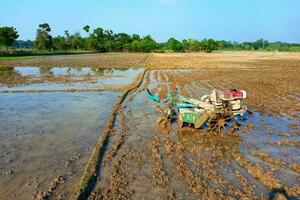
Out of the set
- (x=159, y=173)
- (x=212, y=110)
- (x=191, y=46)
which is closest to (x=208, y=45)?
(x=191, y=46)

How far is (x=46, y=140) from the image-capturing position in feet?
31.5

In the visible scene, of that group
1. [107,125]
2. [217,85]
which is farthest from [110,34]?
[107,125]

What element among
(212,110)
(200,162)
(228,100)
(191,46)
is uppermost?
(191,46)

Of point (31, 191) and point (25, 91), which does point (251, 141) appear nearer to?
point (31, 191)

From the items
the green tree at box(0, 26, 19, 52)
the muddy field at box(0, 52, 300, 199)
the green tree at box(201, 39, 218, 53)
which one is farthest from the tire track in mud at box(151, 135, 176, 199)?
the green tree at box(201, 39, 218, 53)

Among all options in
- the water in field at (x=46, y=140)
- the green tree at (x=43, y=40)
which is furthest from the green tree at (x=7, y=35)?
the water in field at (x=46, y=140)

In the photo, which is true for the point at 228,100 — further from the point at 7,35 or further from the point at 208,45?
the point at 208,45

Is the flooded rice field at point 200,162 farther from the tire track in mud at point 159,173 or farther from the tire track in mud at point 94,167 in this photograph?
the tire track in mud at point 94,167

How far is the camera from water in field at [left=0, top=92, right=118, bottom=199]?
6.75 m

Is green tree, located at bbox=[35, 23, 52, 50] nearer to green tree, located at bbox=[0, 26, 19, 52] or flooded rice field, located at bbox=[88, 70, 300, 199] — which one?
green tree, located at bbox=[0, 26, 19, 52]

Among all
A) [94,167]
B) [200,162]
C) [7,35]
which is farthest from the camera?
[7,35]

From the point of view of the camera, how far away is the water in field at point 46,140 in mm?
6750

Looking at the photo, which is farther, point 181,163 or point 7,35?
point 7,35

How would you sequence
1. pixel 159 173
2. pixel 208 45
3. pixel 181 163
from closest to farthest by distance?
1. pixel 159 173
2. pixel 181 163
3. pixel 208 45
